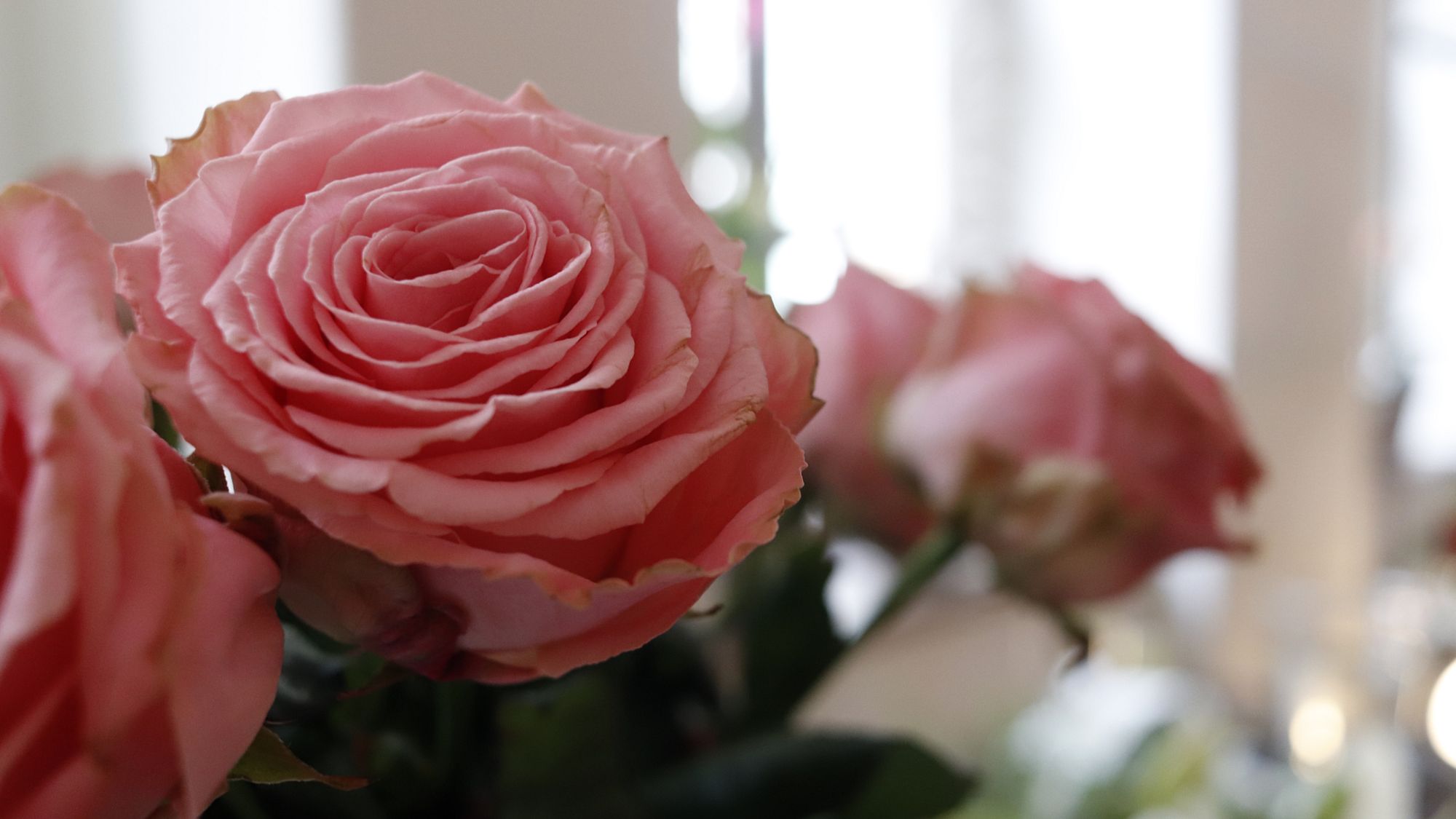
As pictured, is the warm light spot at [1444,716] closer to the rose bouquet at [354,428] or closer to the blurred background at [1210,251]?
the blurred background at [1210,251]

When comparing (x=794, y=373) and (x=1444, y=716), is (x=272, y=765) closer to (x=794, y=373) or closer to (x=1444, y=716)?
(x=794, y=373)

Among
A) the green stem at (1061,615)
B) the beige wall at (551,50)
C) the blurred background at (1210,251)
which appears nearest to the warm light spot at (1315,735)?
the blurred background at (1210,251)

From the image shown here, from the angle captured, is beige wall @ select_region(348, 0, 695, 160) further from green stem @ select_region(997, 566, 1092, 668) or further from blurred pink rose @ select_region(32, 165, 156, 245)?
green stem @ select_region(997, 566, 1092, 668)

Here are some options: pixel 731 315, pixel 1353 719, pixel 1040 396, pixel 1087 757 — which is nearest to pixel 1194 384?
pixel 1040 396

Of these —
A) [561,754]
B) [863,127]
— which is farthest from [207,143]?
[863,127]

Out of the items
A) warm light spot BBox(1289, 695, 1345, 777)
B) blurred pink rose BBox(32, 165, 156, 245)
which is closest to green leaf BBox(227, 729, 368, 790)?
blurred pink rose BBox(32, 165, 156, 245)

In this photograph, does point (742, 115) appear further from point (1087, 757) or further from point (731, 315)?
point (731, 315)
